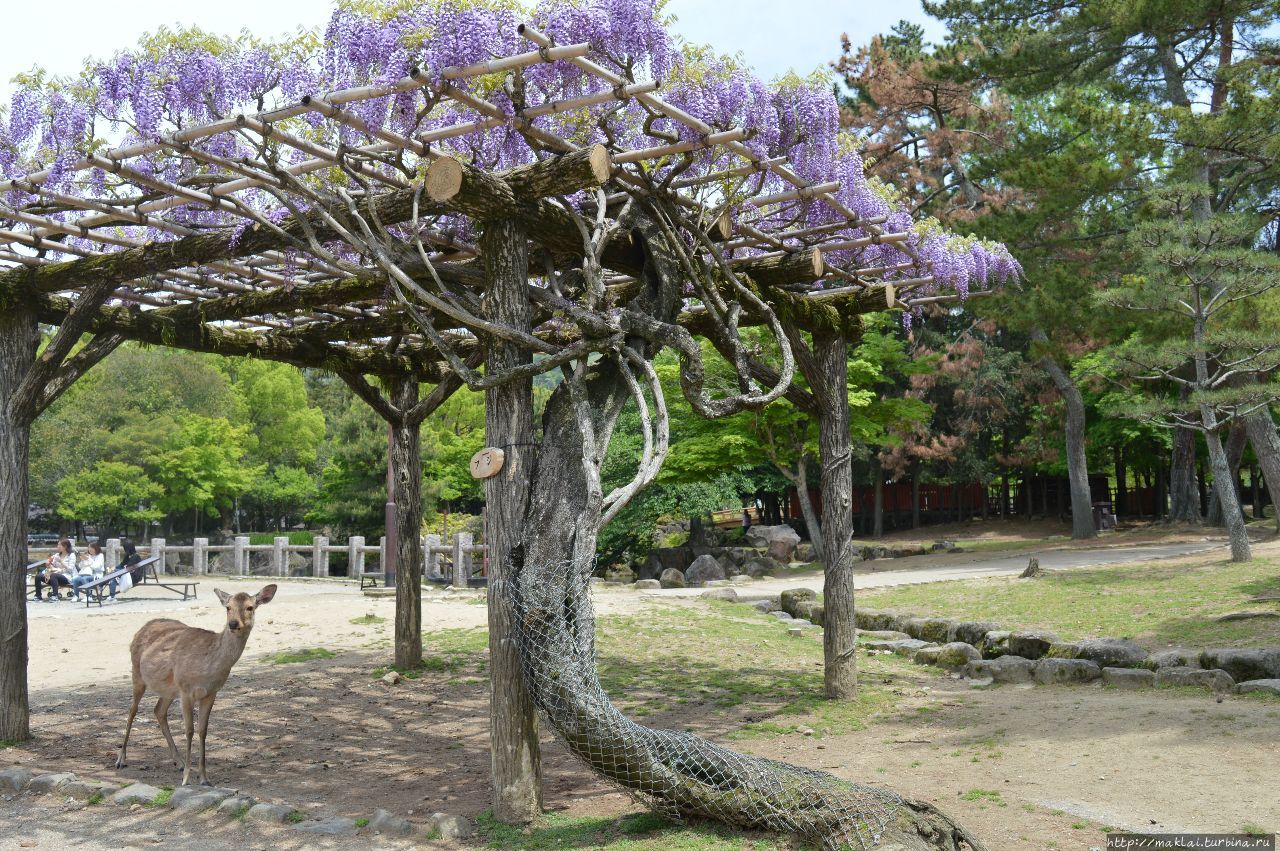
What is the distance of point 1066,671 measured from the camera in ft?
30.0

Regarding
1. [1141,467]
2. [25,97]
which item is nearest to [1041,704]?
[25,97]

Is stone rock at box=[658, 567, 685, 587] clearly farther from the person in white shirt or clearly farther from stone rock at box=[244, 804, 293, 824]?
stone rock at box=[244, 804, 293, 824]

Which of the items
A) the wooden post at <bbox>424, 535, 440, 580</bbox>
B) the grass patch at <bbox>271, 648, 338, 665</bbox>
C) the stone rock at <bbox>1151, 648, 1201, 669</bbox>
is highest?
the wooden post at <bbox>424, 535, 440, 580</bbox>

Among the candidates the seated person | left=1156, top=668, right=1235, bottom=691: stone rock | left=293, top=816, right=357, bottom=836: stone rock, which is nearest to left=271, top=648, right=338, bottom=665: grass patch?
left=293, top=816, right=357, bottom=836: stone rock

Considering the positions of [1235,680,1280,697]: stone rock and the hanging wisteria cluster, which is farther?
[1235,680,1280,697]: stone rock

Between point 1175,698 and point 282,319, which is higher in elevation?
point 282,319

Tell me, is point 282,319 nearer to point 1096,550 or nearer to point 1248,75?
point 1248,75

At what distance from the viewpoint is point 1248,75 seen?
13.8m

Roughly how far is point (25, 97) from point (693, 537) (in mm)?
21628

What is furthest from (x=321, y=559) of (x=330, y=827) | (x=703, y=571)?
(x=330, y=827)

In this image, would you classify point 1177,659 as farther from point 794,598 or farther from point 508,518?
point 794,598

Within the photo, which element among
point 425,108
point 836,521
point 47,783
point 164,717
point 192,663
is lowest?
point 47,783

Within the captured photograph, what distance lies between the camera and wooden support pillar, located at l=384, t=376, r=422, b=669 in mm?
10414

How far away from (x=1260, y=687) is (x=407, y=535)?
7.48m
